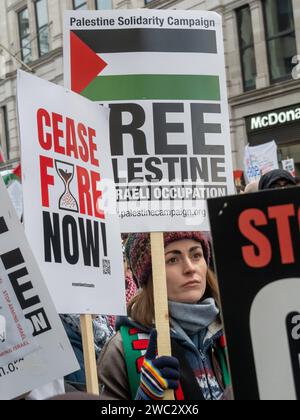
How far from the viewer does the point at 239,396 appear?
1.38 meters

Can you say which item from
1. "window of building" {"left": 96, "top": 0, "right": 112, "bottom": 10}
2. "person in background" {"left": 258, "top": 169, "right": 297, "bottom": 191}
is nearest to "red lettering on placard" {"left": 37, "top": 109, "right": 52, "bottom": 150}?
"person in background" {"left": 258, "top": 169, "right": 297, "bottom": 191}

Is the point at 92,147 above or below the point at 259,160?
below

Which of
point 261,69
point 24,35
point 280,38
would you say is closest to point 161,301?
point 261,69

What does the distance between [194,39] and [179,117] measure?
0.38 metres

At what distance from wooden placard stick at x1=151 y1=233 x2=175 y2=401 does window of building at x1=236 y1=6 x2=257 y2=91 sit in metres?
15.6

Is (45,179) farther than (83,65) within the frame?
No

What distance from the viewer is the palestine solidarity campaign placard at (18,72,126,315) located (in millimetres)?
2479

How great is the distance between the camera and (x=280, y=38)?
Result: 56.1 feet

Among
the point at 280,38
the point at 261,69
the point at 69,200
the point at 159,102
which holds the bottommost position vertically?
the point at 69,200

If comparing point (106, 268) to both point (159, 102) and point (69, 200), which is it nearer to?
point (69, 200)

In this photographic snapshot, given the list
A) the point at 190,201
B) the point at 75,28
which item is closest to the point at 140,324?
A: the point at 190,201

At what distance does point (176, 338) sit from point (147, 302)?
17 cm

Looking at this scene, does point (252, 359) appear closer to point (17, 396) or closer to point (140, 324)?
point (17, 396)

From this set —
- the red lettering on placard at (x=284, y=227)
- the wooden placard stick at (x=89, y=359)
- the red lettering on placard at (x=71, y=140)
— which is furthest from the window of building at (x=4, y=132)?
the red lettering on placard at (x=284, y=227)
